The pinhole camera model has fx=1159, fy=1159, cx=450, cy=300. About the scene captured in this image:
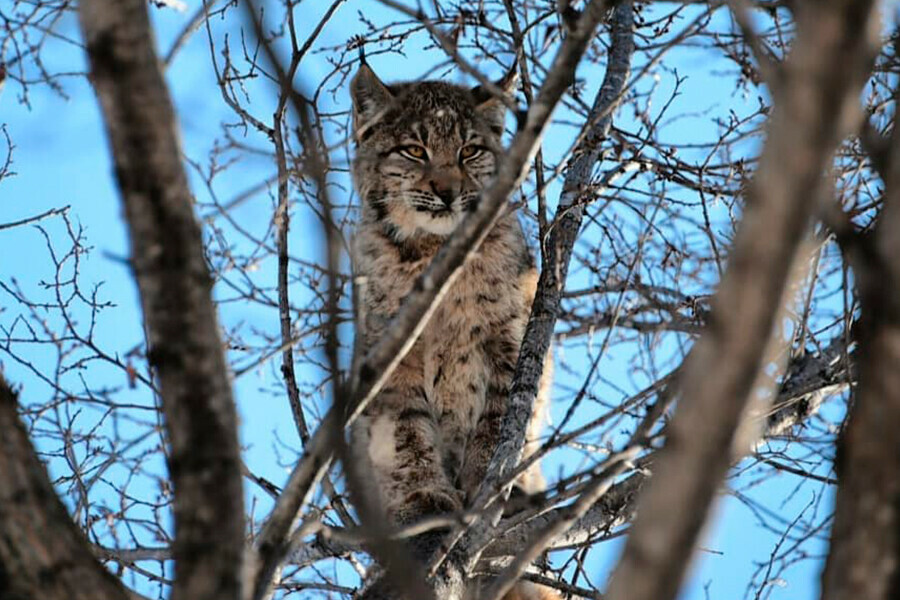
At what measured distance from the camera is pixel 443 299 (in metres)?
5.89

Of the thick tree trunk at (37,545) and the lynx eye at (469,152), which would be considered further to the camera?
the lynx eye at (469,152)

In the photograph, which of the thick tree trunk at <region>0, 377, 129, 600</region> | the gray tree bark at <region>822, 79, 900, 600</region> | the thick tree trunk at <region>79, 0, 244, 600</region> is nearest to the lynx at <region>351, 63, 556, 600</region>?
the thick tree trunk at <region>0, 377, 129, 600</region>

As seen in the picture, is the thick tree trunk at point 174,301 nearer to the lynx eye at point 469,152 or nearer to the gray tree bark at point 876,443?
the gray tree bark at point 876,443

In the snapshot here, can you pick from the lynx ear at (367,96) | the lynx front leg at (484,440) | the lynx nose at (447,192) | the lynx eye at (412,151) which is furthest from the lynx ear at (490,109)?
the lynx front leg at (484,440)

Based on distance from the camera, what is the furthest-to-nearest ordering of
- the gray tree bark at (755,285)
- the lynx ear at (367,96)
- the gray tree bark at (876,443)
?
the lynx ear at (367,96), the gray tree bark at (876,443), the gray tree bark at (755,285)

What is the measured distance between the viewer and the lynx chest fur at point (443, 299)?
5500mm

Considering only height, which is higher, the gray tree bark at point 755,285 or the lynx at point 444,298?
the lynx at point 444,298

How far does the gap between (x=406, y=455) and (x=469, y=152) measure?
5.81 feet

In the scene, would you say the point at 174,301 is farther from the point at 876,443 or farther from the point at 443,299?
the point at 443,299

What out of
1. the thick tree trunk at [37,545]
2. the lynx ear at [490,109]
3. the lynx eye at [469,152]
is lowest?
the thick tree trunk at [37,545]

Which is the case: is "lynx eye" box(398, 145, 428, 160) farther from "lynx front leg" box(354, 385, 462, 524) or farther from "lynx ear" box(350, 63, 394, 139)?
"lynx front leg" box(354, 385, 462, 524)

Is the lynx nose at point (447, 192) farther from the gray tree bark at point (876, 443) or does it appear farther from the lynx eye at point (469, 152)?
the gray tree bark at point (876, 443)

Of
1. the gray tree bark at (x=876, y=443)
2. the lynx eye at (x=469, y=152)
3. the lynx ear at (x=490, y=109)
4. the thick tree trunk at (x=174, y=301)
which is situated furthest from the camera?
the lynx ear at (x=490, y=109)

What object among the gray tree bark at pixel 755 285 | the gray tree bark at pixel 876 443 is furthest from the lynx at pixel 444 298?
the gray tree bark at pixel 755 285
